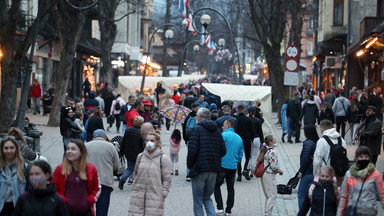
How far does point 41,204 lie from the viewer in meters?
5.95

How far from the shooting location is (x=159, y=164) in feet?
27.7

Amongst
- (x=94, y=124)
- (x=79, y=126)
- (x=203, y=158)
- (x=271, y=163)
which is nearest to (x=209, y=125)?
(x=203, y=158)

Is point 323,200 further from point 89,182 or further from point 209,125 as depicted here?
point 89,182

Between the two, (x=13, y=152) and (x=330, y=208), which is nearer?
(x=13, y=152)

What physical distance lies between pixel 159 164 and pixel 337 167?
257cm

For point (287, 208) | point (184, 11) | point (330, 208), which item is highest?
point (184, 11)

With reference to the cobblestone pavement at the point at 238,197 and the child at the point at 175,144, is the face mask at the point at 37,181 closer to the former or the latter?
the cobblestone pavement at the point at 238,197

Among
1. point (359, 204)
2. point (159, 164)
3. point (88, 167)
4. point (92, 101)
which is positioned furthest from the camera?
point (92, 101)

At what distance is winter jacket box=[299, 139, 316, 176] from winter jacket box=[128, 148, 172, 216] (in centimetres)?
231

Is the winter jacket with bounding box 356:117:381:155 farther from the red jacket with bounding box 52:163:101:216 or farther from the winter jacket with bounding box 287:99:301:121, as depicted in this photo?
the winter jacket with bounding box 287:99:301:121

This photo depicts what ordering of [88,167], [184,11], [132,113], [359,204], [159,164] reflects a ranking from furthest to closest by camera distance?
1. [184,11]
2. [132,113]
3. [159,164]
4. [359,204]
5. [88,167]

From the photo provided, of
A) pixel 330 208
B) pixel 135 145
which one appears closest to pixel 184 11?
pixel 135 145

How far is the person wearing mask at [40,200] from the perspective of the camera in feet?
19.5

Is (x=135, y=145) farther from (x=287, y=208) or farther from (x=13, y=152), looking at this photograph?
(x=13, y=152)
